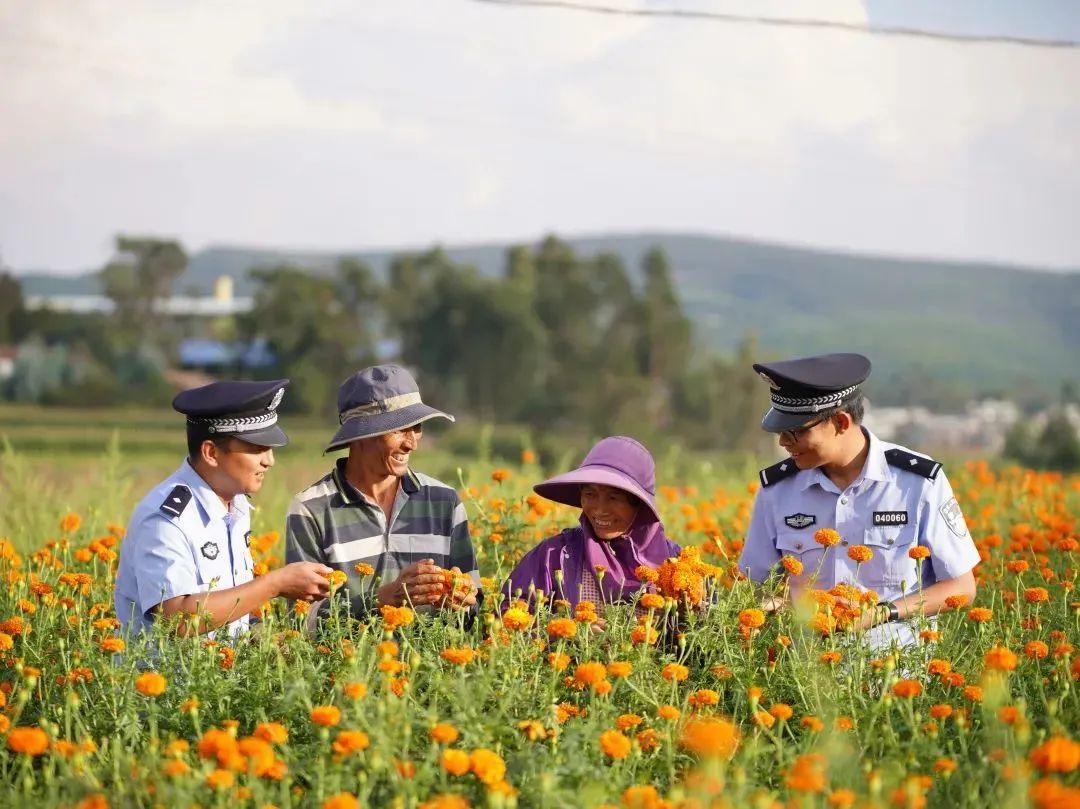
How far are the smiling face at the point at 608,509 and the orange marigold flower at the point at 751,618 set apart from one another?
87cm

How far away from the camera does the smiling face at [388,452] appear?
167 inches

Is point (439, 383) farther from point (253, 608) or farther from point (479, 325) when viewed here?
point (253, 608)

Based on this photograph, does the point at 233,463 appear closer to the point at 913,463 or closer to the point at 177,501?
the point at 177,501

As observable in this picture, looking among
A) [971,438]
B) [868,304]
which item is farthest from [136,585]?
[868,304]

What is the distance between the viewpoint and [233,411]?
156 inches

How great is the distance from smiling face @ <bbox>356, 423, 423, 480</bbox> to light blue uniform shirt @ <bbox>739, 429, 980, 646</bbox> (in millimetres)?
1212

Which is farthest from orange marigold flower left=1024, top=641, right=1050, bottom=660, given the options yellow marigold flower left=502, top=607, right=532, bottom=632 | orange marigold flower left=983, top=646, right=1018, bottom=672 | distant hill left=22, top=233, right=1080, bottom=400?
distant hill left=22, top=233, right=1080, bottom=400

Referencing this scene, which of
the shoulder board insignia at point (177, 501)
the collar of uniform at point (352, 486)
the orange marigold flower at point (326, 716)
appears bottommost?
the orange marigold flower at point (326, 716)

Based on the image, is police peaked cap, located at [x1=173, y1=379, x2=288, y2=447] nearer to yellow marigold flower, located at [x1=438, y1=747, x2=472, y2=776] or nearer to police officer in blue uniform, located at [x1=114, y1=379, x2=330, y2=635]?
police officer in blue uniform, located at [x1=114, y1=379, x2=330, y2=635]

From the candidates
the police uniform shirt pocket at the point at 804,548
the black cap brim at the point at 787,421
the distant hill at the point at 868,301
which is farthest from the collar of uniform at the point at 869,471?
the distant hill at the point at 868,301

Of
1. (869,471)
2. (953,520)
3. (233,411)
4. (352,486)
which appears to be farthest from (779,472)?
(233,411)

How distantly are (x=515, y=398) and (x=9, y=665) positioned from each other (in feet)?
199

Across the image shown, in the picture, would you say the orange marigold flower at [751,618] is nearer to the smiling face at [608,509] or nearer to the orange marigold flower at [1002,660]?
the orange marigold flower at [1002,660]

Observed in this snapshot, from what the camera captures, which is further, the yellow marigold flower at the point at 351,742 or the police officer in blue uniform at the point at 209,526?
the police officer in blue uniform at the point at 209,526
